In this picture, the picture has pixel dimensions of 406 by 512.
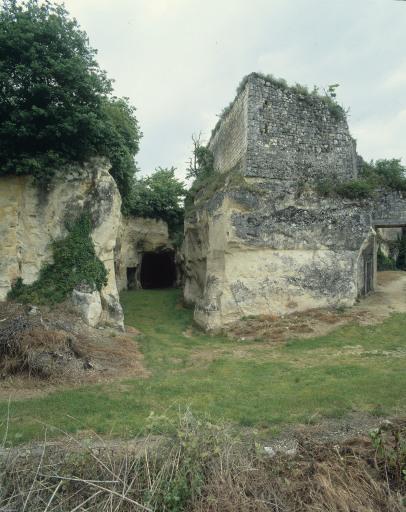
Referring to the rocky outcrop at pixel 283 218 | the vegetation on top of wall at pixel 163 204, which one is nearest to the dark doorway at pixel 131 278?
the vegetation on top of wall at pixel 163 204

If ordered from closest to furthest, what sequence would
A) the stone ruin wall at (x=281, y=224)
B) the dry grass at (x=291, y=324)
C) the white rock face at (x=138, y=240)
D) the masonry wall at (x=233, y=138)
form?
the dry grass at (x=291, y=324)
the stone ruin wall at (x=281, y=224)
the masonry wall at (x=233, y=138)
the white rock face at (x=138, y=240)

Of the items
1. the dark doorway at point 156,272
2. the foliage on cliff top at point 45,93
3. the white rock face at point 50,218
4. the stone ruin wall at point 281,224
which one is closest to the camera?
the foliage on cliff top at point 45,93

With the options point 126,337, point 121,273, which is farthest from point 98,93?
point 121,273

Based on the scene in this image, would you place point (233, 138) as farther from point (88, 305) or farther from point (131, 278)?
point (131, 278)

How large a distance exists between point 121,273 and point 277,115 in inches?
504

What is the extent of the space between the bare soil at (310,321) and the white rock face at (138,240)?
11878 mm

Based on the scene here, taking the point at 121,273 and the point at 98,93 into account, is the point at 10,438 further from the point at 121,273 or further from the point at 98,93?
the point at 121,273

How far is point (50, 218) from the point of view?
12547 mm

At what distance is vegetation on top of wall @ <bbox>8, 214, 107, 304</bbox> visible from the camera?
11438 mm

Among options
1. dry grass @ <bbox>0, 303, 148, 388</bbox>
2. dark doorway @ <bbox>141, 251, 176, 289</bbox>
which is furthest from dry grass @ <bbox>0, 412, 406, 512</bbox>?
dark doorway @ <bbox>141, 251, 176, 289</bbox>

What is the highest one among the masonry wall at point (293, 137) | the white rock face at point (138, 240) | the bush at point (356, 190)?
the masonry wall at point (293, 137)

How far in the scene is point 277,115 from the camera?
51.5 ft

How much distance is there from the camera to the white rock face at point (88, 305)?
1164cm

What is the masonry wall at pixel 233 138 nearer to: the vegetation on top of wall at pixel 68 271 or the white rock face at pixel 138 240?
the white rock face at pixel 138 240
